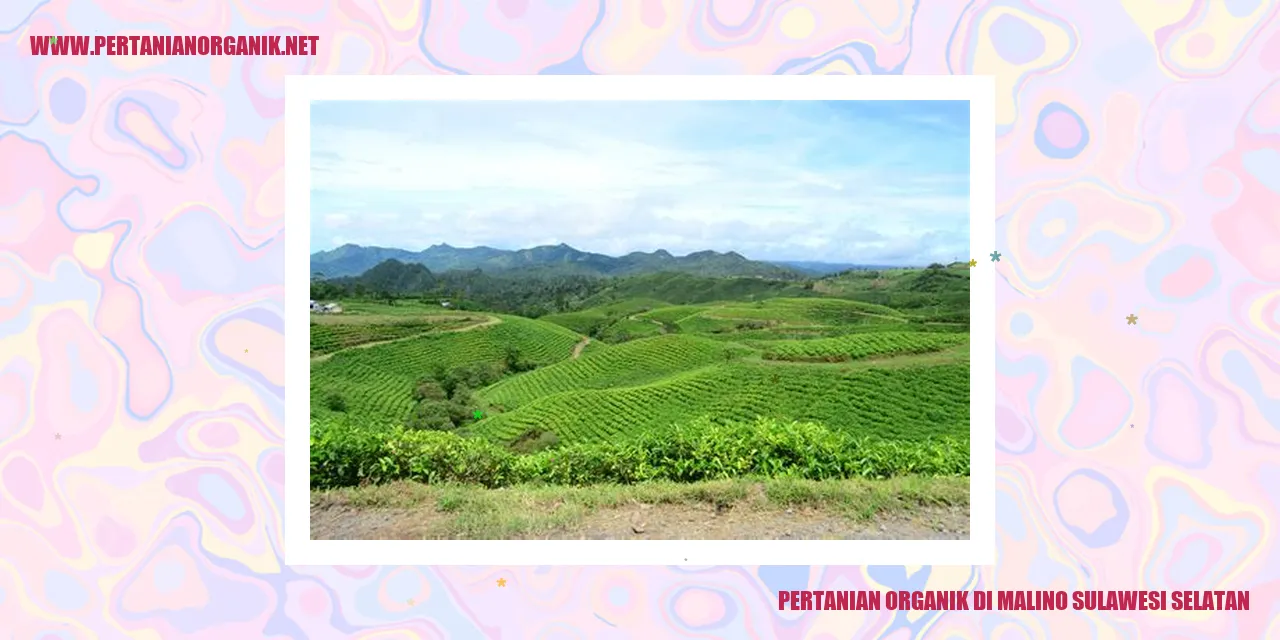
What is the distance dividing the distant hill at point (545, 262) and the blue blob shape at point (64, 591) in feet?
7.21

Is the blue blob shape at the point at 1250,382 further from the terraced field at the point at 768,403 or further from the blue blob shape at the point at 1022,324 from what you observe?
the terraced field at the point at 768,403

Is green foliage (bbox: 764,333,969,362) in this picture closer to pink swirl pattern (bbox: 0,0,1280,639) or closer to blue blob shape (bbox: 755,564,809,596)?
pink swirl pattern (bbox: 0,0,1280,639)

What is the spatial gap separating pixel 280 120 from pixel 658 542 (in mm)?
2219

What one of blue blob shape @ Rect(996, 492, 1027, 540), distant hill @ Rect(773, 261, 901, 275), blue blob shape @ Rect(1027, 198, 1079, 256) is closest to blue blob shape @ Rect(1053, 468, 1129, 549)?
blue blob shape @ Rect(996, 492, 1027, 540)

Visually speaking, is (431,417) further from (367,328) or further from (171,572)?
(171,572)

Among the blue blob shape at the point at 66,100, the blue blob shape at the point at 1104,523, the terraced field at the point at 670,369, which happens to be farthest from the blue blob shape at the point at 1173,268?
the blue blob shape at the point at 66,100

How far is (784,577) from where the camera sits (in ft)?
8.16

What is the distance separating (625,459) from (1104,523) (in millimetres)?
2133

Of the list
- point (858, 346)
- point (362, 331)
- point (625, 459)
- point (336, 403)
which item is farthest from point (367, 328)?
point (858, 346)

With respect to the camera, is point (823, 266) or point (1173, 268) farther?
point (823, 266)

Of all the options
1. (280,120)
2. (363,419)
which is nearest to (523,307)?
(363,419)

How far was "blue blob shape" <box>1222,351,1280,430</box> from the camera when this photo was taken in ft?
7.93

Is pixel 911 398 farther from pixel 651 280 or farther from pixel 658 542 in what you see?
pixel 658 542

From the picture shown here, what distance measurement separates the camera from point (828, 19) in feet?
8.04
